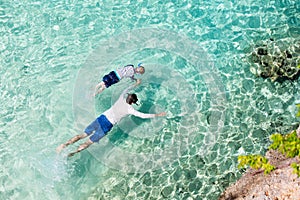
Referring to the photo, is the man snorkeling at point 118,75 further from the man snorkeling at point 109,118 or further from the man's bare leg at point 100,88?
the man snorkeling at point 109,118

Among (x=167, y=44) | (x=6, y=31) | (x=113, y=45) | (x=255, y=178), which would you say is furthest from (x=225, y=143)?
(x=6, y=31)

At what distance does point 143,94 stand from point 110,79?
1.27m

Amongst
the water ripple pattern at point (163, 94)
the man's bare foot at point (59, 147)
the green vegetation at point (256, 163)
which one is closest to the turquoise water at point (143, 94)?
the water ripple pattern at point (163, 94)

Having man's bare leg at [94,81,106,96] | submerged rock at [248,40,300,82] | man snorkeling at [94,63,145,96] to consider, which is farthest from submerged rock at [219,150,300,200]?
man's bare leg at [94,81,106,96]

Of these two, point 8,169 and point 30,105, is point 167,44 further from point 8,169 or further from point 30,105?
point 8,169

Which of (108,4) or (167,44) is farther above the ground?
(108,4)

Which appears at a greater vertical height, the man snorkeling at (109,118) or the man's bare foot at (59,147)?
the man snorkeling at (109,118)

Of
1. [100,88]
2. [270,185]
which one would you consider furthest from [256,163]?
[100,88]

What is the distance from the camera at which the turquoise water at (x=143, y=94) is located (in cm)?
1300

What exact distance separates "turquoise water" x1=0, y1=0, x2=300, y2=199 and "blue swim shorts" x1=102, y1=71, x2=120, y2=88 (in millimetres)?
681

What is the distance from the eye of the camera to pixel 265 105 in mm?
14211

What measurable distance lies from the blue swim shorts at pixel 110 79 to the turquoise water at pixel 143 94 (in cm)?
68

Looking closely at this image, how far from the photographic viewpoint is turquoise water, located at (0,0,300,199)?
13000 millimetres

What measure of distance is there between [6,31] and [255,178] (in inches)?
417
